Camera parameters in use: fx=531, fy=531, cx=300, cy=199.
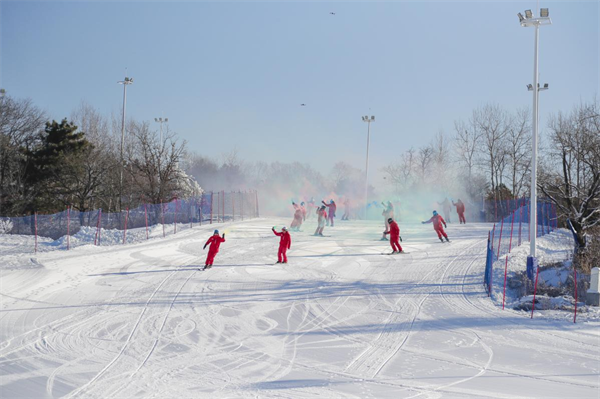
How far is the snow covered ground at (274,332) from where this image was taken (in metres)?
8.26

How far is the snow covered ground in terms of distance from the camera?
8.26m

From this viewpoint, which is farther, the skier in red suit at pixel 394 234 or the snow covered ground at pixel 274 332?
the skier in red suit at pixel 394 234

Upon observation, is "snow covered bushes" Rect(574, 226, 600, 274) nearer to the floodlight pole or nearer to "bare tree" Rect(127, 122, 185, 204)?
the floodlight pole

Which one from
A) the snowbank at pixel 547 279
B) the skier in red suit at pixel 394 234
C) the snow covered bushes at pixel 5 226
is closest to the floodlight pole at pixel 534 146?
the snowbank at pixel 547 279

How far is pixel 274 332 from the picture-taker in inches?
460

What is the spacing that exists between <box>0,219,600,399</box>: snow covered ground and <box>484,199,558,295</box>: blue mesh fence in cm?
97

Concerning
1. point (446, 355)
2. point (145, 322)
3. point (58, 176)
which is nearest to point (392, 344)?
point (446, 355)

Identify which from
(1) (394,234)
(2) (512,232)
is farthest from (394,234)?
(2) (512,232)

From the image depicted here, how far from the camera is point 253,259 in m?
21.8

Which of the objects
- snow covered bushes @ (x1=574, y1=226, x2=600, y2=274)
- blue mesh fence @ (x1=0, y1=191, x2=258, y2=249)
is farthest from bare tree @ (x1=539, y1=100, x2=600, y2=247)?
blue mesh fence @ (x1=0, y1=191, x2=258, y2=249)

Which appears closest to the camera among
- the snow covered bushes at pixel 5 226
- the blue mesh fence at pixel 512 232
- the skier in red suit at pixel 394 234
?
the blue mesh fence at pixel 512 232

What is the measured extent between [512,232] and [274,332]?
15188 millimetres

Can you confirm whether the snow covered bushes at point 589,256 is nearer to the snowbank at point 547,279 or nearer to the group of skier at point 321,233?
the snowbank at point 547,279

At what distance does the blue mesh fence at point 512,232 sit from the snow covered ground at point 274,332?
972 millimetres
